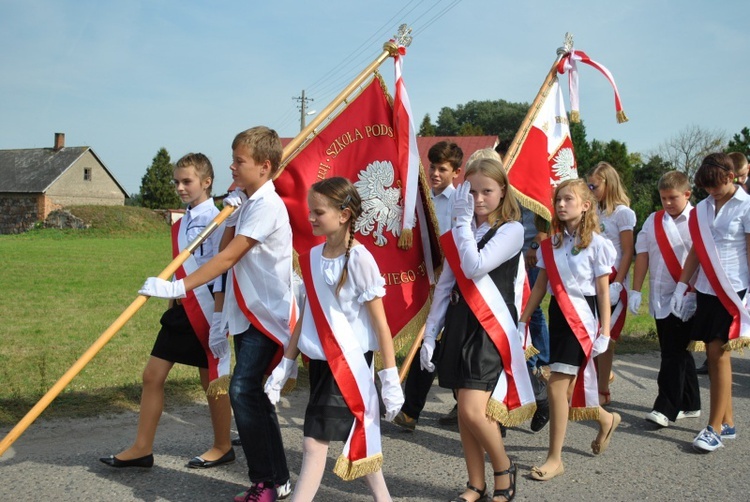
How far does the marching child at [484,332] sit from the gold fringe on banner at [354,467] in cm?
61

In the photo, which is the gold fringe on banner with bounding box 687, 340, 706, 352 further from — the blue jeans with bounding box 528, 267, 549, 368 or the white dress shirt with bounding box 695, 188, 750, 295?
the blue jeans with bounding box 528, 267, 549, 368

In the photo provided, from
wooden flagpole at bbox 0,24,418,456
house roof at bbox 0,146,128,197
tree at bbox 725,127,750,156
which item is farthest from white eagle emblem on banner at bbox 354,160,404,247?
house roof at bbox 0,146,128,197

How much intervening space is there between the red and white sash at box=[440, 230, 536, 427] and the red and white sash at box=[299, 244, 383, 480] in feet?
2.35

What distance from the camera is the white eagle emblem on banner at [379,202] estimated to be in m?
5.32

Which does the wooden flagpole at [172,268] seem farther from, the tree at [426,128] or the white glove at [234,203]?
the tree at [426,128]

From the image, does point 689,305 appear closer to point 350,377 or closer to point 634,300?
point 634,300

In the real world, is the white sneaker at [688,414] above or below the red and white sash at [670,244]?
below

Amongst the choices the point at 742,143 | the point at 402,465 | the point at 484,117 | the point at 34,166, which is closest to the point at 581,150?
the point at 742,143

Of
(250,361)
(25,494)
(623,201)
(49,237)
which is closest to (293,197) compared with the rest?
(250,361)

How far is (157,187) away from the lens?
63.4 meters

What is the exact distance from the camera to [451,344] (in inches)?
161

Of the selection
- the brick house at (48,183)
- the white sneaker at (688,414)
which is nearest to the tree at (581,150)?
the white sneaker at (688,414)

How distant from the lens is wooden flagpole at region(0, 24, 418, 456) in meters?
3.53

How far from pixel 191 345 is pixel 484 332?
5.72ft
